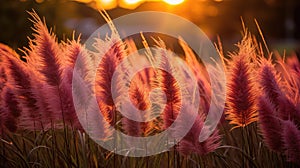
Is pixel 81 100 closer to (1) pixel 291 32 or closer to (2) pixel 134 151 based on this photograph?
(2) pixel 134 151

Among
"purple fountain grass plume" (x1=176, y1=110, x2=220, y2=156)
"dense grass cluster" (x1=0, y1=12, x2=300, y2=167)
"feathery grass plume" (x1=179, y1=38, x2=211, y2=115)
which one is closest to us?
"purple fountain grass plume" (x1=176, y1=110, x2=220, y2=156)

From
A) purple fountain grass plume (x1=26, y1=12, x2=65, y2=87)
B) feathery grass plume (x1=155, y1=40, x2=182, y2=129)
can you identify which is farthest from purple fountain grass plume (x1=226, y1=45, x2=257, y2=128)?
purple fountain grass plume (x1=26, y1=12, x2=65, y2=87)

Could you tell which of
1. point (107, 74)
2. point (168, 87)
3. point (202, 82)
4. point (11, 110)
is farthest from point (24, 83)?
point (202, 82)

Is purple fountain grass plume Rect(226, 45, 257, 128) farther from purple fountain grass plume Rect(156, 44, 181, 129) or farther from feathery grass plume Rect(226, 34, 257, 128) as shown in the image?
purple fountain grass plume Rect(156, 44, 181, 129)

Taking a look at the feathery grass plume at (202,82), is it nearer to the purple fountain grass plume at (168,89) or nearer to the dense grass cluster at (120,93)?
the dense grass cluster at (120,93)

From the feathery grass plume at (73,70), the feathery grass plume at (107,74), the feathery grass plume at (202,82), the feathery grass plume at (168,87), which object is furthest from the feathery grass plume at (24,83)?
the feathery grass plume at (202,82)

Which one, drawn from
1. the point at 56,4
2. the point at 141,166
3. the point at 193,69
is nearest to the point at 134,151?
the point at 141,166

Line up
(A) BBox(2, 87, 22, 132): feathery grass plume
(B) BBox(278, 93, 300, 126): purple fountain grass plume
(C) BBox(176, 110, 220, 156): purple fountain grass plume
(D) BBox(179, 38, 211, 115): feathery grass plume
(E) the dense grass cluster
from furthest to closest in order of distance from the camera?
(D) BBox(179, 38, 211, 115): feathery grass plume
(A) BBox(2, 87, 22, 132): feathery grass plume
(B) BBox(278, 93, 300, 126): purple fountain grass plume
(E) the dense grass cluster
(C) BBox(176, 110, 220, 156): purple fountain grass plume
